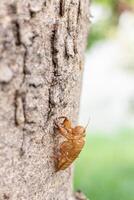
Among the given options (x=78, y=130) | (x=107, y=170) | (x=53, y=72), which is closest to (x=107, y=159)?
(x=107, y=170)

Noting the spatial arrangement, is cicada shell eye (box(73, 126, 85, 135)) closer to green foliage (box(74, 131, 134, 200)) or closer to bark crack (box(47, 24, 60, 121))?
bark crack (box(47, 24, 60, 121))

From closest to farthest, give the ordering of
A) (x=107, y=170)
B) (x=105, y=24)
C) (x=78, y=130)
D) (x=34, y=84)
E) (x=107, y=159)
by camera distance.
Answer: (x=34, y=84)
(x=78, y=130)
(x=105, y=24)
(x=107, y=170)
(x=107, y=159)

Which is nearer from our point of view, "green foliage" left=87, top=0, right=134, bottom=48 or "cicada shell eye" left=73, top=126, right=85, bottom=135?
"cicada shell eye" left=73, top=126, right=85, bottom=135

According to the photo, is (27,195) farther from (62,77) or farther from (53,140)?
(62,77)

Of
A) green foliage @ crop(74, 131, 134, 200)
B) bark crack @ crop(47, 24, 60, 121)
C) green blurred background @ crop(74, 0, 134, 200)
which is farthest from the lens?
green foliage @ crop(74, 131, 134, 200)

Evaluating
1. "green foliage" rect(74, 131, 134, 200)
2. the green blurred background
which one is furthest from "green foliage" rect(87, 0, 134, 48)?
"green foliage" rect(74, 131, 134, 200)

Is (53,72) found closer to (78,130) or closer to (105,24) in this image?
(78,130)

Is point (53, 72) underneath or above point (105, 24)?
above

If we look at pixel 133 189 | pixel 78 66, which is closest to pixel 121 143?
pixel 133 189

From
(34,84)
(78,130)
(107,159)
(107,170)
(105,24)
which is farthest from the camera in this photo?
(107,159)
